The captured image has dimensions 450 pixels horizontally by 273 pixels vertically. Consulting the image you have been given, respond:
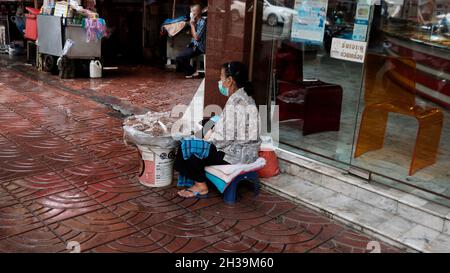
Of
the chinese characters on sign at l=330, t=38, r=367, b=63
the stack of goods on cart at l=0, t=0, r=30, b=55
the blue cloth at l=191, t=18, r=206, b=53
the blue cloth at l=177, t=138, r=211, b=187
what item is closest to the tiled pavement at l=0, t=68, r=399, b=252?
the blue cloth at l=177, t=138, r=211, b=187

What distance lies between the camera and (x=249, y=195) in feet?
14.1

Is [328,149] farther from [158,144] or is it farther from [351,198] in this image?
[158,144]

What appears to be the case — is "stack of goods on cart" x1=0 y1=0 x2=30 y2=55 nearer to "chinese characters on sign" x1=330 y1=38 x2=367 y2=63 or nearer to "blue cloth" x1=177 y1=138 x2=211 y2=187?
"blue cloth" x1=177 y1=138 x2=211 y2=187

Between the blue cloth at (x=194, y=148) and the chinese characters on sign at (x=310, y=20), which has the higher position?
the chinese characters on sign at (x=310, y=20)

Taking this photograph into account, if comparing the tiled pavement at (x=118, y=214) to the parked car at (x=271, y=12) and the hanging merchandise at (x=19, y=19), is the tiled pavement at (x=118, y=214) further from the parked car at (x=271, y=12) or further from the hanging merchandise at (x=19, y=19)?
the hanging merchandise at (x=19, y=19)

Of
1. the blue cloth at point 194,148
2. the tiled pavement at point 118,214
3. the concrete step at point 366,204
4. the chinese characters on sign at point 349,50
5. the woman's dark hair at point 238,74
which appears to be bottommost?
the tiled pavement at point 118,214

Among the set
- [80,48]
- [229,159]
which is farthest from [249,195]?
[80,48]

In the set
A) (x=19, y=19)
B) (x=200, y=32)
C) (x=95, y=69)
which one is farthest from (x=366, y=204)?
(x=19, y=19)

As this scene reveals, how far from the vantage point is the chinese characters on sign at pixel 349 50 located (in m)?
4.28

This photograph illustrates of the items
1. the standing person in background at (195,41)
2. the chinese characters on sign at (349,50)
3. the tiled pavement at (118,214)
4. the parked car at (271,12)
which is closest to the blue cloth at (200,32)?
the standing person in background at (195,41)

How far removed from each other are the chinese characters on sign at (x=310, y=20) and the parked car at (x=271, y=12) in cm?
10

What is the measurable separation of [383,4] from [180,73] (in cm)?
704

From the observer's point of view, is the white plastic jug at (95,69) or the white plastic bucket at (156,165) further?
the white plastic jug at (95,69)

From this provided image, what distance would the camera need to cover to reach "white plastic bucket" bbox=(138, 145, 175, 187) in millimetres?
4191
